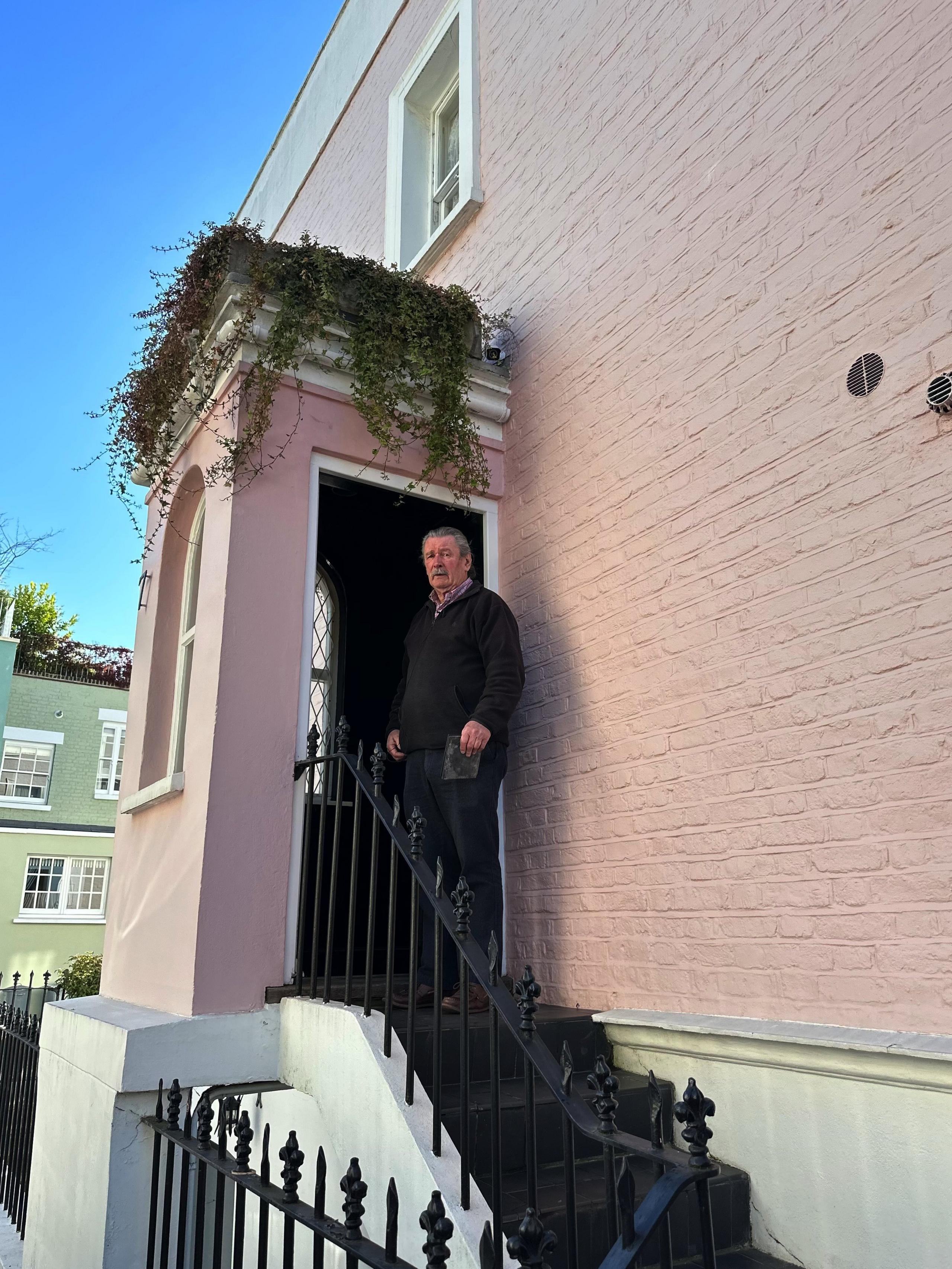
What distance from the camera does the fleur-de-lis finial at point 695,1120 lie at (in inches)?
61.3

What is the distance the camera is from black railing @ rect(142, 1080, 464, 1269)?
1.73m

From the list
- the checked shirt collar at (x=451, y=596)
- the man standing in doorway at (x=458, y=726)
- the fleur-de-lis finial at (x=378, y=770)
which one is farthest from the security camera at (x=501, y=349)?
the fleur-de-lis finial at (x=378, y=770)

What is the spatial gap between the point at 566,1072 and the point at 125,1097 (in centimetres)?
231

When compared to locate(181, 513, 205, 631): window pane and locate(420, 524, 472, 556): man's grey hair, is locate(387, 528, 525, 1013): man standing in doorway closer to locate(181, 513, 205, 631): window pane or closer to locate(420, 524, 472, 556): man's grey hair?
locate(420, 524, 472, 556): man's grey hair

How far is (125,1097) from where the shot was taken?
3.45 meters

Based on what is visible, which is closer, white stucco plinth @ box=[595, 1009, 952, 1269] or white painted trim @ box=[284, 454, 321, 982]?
white stucco plinth @ box=[595, 1009, 952, 1269]

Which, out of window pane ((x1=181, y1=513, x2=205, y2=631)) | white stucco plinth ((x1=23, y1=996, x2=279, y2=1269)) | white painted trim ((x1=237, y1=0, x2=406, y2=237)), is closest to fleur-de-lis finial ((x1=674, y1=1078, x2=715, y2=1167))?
white stucco plinth ((x1=23, y1=996, x2=279, y2=1269))

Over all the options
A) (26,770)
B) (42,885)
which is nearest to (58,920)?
(42,885)

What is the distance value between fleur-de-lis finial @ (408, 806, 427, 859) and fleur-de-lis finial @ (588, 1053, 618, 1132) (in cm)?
123

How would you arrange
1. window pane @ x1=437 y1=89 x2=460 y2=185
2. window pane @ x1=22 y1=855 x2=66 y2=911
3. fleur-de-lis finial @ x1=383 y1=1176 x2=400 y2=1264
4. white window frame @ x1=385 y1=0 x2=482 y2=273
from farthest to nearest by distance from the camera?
window pane @ x1=22 y1=855 x2=66 y2=911 < window pane @ x1=437 y1=89 x2=460 y2=185 < white window frame @ x1=385 y1=0 x2=482 y2=273 < fleur-de-lis finial @ x1=383 y1=1176 x2=400 y2=1264

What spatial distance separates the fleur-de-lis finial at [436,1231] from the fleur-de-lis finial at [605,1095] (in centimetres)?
34

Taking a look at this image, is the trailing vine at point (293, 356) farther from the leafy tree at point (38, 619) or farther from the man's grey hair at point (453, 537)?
the leafy tree at point (38, 619)

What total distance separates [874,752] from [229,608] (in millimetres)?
2541

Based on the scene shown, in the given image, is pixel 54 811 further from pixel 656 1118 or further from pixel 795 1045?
pixel 656 1118
